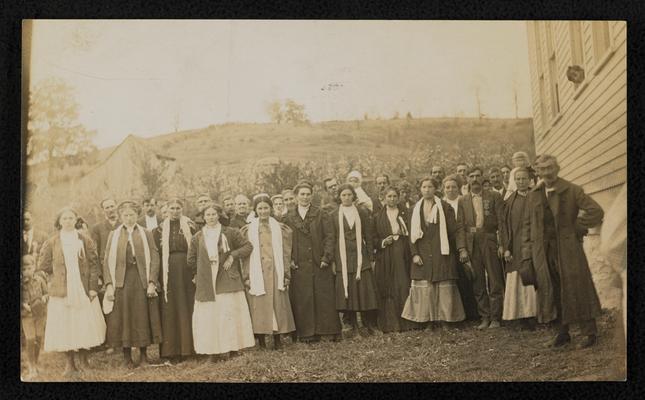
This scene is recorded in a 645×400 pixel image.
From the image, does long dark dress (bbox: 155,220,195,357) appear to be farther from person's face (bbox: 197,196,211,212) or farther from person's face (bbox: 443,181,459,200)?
person's face (bbox: 443,181,459,200)

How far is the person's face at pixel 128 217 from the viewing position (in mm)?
5750

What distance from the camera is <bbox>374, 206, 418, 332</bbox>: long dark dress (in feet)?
18.7

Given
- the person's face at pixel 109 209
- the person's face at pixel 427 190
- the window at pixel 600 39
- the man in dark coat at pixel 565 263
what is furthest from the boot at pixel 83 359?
the window at pixel 600 39

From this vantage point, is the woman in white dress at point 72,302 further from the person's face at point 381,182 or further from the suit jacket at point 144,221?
the person's face at point 381,182

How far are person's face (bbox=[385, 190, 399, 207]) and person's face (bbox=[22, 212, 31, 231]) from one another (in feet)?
10.1

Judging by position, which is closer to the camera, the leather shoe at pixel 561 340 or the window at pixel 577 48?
the leather shoe at pixel 561 340

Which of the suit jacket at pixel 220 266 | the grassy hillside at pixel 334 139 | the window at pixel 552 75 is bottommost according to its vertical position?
the suit jacket at pixel 220 266

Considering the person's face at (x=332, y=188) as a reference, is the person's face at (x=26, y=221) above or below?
below

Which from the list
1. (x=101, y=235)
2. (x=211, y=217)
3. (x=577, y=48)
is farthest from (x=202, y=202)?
(x=577, y=48)

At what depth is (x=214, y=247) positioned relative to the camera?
18.7ft

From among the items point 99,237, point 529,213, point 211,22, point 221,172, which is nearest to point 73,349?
point 99,237

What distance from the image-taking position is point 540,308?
5.67 meters
